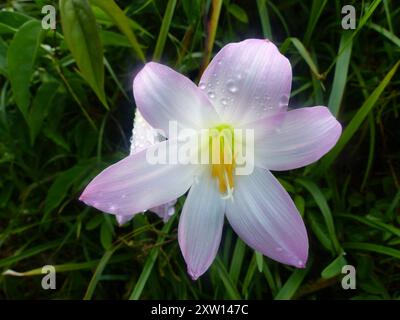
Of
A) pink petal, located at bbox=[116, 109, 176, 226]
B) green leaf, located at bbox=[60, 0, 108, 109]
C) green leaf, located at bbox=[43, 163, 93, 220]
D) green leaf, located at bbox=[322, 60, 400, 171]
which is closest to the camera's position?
green leaf, located at bbox=[60, 0, 108, 109]

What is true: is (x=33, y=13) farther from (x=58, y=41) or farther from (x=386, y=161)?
(x=386, y=161)

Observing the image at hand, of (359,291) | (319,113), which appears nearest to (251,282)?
(359,291)

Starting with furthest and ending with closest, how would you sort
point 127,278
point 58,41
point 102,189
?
point 127,278, point 58,41, point 102,189

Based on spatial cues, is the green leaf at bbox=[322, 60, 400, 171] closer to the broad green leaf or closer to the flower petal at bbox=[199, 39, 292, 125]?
the flower petal at bbox=[199, 39, 292, 125]

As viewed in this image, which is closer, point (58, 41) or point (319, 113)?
point (319, 113)

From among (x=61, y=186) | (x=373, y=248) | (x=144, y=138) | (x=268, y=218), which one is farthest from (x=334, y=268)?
(x=61, y=186)

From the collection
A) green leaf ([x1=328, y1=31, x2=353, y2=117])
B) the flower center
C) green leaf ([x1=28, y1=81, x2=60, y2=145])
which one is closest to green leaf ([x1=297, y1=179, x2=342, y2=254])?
green leaf ([x1=328, y1=31, x2=353, y2=117])

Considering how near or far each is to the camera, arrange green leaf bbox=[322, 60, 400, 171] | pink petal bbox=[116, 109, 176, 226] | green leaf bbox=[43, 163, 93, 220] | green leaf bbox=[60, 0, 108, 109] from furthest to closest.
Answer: green leaf bbox=[43, 163, 93, 220] < green leaf bbox=[322, 60, 400, 171] < pink petal bbox=[116, 109, 176, 226] < green leaf bbox=[60, 0, 108, 109]

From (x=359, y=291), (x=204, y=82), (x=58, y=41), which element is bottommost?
(x=359, y=291)
